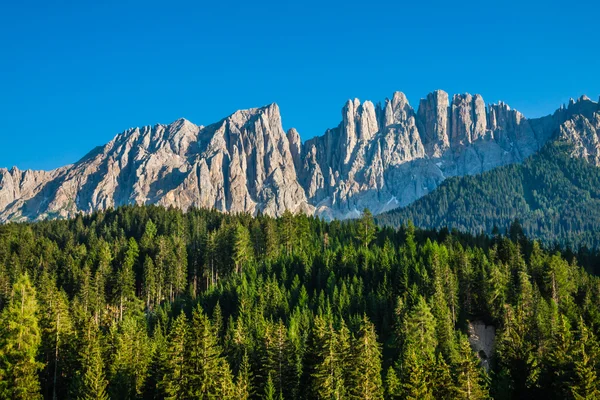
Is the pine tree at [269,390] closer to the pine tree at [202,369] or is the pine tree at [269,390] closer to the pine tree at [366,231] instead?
the pine tree at [202,369]

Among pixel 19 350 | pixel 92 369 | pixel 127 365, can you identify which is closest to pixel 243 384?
pixel 127 365

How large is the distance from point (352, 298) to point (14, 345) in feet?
167

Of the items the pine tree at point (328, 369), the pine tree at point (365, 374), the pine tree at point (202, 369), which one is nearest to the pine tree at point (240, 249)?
the pine tree at point (365, 374)

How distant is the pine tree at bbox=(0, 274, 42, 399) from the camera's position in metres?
51.8

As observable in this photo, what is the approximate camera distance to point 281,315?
88.8 meters

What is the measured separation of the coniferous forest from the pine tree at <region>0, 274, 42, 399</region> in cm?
14

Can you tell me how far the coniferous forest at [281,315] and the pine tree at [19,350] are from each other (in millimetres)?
140

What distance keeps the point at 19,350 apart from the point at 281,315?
42.6 m

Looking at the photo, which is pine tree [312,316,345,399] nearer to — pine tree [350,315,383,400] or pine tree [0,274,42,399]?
pine tree [350,315,383,400]

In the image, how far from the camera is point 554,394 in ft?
184

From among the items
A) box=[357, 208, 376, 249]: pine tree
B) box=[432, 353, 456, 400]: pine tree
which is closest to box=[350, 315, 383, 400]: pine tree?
box=[432, 353, 456, 400]: pine tree

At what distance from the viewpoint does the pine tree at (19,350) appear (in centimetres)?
5184

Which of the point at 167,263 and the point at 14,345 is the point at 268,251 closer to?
the point at 167,263

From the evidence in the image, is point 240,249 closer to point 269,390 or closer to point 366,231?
point 366,231
